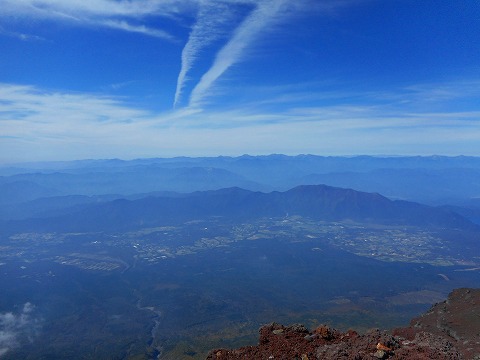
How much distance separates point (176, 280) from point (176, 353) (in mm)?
95077

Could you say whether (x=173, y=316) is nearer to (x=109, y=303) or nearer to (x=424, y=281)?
(x=109, y=303)

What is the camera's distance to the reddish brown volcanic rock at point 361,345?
880 inches

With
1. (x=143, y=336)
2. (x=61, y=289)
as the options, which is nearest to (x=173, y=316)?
(x=143, y=336)

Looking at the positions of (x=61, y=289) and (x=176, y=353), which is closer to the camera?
(x=176, y=353)

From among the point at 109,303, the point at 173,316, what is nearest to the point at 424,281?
the point at 173,316

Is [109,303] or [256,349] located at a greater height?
[256,349]

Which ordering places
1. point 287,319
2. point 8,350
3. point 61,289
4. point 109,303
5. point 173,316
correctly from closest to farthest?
point 8,350, point 287,319, point 173,316, point 109,303, point 61,289

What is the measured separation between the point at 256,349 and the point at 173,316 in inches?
4897

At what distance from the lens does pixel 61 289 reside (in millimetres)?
181375

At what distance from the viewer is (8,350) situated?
109875 millimetres

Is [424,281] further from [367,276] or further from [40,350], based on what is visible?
[40,350]

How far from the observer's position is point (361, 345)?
23750mm

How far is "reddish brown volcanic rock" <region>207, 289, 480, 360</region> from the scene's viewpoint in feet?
73.3

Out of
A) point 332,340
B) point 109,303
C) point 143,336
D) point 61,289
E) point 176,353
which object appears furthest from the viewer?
point 61,289
